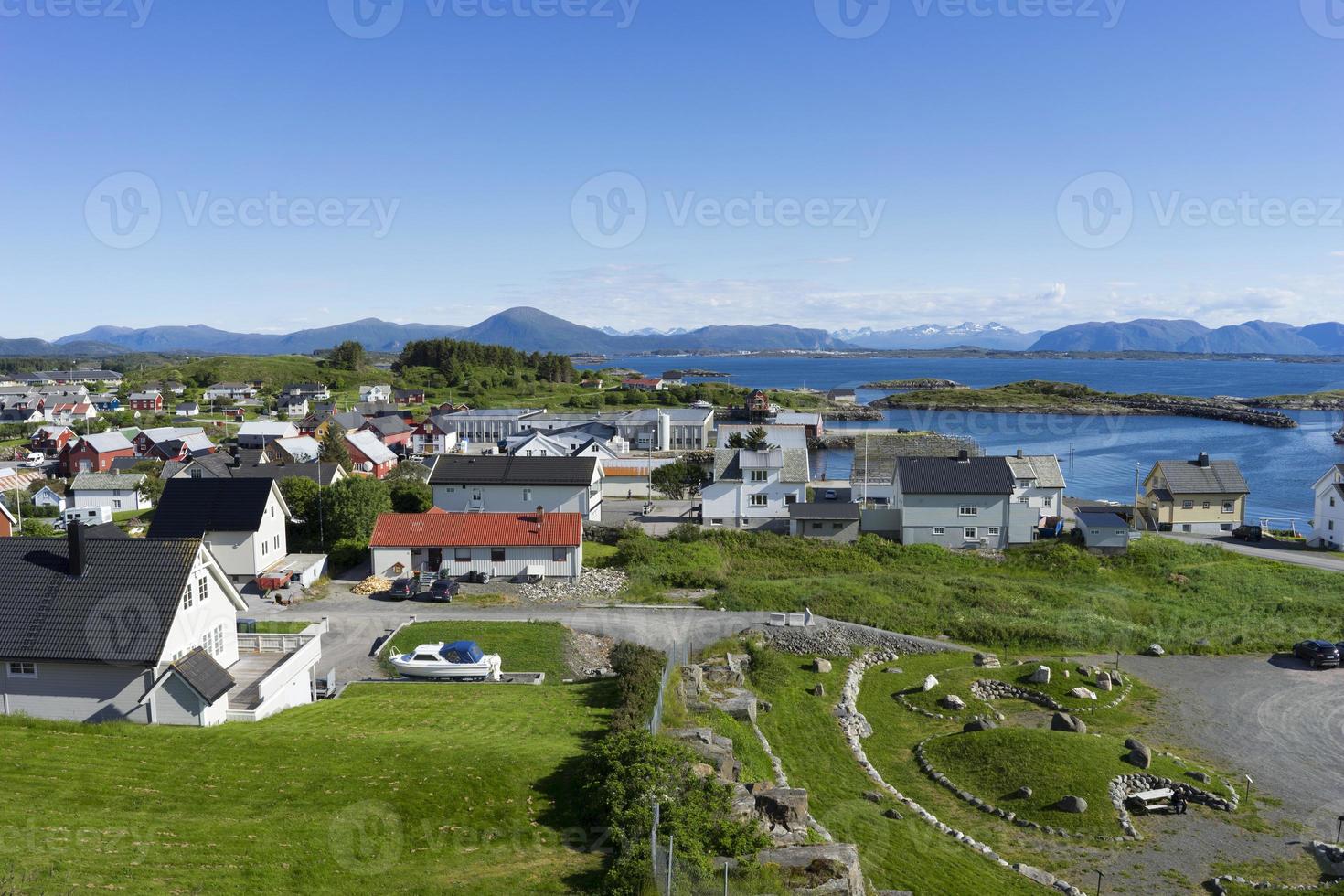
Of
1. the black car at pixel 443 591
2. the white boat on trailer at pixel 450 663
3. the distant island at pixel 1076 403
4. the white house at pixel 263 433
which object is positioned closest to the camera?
the white boat on trailer at pixel 450 663

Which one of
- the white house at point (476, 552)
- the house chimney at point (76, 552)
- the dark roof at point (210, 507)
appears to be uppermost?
the house chimney at point (76, 552)

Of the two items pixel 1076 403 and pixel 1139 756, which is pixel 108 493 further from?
pixel 1076 403

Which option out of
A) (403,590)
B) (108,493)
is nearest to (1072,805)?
(403,590)

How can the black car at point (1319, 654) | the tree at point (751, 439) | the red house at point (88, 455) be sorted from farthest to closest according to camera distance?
the red house at point (88, 455) → the tree at point (751, 439) → the black car at point (1319, 654)

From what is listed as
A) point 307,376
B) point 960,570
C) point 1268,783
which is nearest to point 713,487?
point 960,570

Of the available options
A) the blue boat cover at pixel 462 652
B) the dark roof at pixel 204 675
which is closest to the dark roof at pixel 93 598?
the dark roof at pixel 204 675

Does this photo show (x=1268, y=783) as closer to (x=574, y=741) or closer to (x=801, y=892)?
(x=801, y=892)

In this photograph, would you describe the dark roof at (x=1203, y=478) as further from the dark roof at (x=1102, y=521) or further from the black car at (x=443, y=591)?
the black car at (x=443, y=591)

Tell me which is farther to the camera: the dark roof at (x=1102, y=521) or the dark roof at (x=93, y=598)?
the dark roof at (x=1102, y=521)
